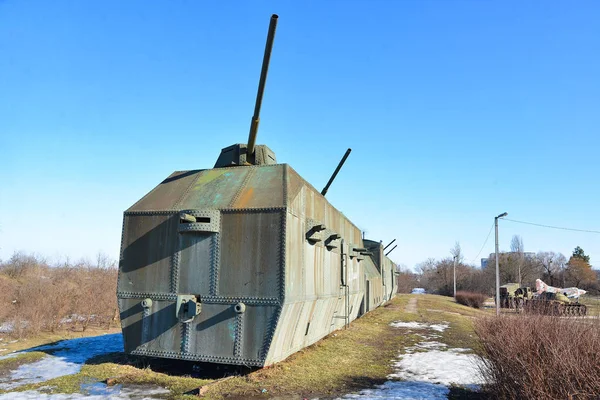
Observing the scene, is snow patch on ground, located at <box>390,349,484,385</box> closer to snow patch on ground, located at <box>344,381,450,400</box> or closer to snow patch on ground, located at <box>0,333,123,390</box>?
snow patch on ground, located at <box>344,381,450,400</box>

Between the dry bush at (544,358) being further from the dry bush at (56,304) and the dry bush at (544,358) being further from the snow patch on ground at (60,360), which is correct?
the dry bush at (56,304)

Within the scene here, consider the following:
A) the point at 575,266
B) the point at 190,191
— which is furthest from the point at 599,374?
the point at 575,266

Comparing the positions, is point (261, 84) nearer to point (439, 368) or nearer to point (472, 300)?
point (439, 368)

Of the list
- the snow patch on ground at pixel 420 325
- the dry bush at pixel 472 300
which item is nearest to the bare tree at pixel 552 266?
the dry bush at pixel 472 300

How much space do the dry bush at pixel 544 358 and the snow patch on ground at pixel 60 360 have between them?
792cm

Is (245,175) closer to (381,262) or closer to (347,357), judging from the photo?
(347,357)

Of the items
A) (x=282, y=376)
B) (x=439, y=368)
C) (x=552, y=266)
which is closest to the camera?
(x=282, y=376)

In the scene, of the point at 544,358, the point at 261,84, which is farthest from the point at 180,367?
the point at 544,358

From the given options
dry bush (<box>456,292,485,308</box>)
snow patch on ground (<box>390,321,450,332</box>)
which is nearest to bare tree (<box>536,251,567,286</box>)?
dry bush (<box>456,292,485,308</box>)

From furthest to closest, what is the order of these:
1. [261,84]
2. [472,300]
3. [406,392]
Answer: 1. [472,300]
2. [261,84]
3. [406,392]

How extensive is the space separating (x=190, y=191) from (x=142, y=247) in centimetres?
165

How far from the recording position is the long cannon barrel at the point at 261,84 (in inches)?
354

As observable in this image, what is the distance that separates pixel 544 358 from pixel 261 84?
7.40 metres

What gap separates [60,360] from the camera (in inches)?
399
